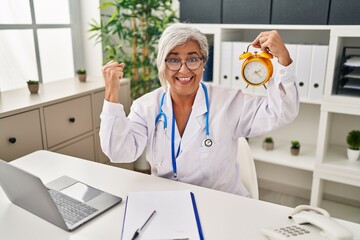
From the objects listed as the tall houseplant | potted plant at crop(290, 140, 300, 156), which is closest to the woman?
potted plant at crop(290, 140, 300, 156)

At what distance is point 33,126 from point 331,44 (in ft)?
5.91

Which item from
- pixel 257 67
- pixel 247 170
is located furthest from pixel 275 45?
pixel 247 170

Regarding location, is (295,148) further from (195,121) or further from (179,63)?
(179,63)

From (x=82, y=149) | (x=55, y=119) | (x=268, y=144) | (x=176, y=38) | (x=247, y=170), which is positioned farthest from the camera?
(x=268, y=144)

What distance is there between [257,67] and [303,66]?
1.06 meters

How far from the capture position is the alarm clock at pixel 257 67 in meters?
1.21

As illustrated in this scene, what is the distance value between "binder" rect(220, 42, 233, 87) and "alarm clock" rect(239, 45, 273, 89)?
3.77 feet

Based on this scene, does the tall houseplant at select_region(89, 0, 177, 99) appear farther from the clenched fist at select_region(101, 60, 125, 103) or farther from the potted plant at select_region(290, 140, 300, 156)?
the clenched fist at select_region(101, 60, 125, 103)

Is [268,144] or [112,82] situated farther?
[268,144]

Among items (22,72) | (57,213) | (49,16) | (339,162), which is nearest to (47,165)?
(57,213)

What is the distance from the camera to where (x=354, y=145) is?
2188mm

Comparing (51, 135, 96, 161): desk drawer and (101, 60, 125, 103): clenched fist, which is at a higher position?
(101, 60, 125, 103): clenched fist

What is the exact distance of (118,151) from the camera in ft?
4.36

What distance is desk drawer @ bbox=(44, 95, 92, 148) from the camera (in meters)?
1.95
